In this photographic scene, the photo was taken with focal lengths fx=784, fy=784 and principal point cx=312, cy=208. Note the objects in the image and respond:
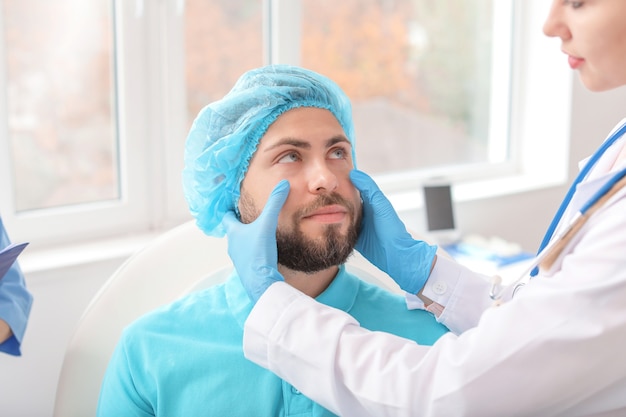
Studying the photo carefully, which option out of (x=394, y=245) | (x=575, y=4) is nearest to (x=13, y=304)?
(x=394, y=245)

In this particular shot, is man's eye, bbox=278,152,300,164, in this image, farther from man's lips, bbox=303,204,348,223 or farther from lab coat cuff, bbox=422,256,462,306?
lab coat cuff, bbox=422,256,462,306

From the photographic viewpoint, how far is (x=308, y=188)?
4.73ft

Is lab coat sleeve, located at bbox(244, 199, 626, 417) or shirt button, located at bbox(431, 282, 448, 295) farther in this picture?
shirt button, located at bbox(431, 282, 448, 295)

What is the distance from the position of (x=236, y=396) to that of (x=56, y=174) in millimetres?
1158

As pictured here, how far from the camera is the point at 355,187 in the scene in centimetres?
150

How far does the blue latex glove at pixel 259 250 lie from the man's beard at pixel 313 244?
0.07m

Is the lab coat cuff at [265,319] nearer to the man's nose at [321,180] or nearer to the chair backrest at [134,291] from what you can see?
the man's nose at [321,180]

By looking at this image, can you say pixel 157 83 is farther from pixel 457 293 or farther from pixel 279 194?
pixel 457 293

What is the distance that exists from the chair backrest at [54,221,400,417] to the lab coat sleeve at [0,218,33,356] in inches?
4.7

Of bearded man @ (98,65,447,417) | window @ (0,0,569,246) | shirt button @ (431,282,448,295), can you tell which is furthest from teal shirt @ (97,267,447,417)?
window @ (0,0,569,246)

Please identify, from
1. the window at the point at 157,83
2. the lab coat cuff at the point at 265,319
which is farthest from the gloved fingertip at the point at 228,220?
the window at the point at 157,83

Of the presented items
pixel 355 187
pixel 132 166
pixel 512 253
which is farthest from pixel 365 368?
pixel 512 253

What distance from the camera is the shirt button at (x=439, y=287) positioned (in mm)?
1456

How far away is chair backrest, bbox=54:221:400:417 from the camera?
1.59m
